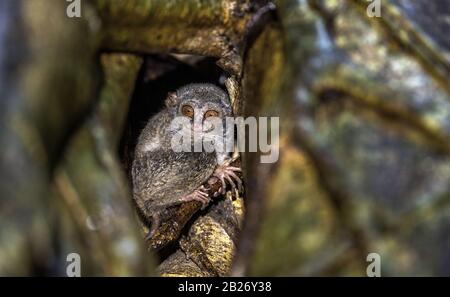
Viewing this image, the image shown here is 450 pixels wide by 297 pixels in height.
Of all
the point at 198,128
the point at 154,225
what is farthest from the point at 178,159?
the point at 154,225

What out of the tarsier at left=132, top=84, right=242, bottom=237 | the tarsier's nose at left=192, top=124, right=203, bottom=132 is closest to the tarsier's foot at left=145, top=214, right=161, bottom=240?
the tarsier at left=132, top=84, right=242, bottom=237

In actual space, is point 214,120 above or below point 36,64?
above

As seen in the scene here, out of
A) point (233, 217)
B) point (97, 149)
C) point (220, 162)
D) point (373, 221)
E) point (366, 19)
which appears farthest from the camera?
point (220, 162)

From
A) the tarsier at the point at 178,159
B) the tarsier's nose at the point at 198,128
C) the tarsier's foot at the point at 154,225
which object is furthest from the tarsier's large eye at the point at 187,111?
the tarsier's foot at the point at 154,225

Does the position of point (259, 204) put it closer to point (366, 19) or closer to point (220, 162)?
point (366, 19)

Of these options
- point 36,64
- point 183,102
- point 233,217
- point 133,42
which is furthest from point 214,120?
point 36,64

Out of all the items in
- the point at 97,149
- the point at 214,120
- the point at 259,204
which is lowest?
the point at 259,204

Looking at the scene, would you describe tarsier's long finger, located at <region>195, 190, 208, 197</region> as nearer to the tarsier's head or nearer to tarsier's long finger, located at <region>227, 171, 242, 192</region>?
tarsier's long finger, located at <region>227, 171, 242, 192</region>
